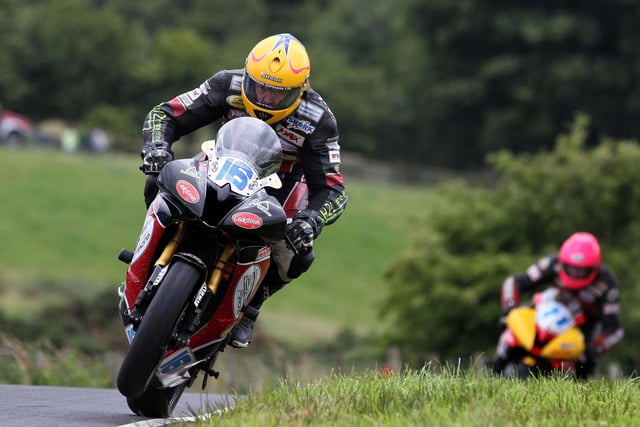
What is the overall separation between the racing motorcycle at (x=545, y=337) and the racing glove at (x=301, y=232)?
4831 millimetres

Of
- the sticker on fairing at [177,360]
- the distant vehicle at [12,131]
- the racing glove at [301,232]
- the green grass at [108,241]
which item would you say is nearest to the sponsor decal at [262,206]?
the racing glove at [301,232]

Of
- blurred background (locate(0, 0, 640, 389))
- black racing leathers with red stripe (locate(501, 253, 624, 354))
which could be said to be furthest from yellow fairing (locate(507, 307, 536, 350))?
blurred background (locate(0, 0, 640, 389))

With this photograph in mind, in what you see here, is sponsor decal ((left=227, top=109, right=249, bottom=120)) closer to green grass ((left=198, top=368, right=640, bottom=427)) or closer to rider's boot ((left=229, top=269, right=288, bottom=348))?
rider's boot ((left=229, top=269, right=288, bottom=348))

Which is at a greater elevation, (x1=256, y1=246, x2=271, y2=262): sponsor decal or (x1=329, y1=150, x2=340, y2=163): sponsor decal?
(x1=329, y1=150, x2=340, y2=163): sponsor decal

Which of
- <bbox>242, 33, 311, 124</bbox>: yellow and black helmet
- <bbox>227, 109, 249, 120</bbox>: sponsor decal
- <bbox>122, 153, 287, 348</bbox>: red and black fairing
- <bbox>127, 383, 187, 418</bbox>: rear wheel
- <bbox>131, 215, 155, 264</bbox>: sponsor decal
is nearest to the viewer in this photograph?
<bbox>122, 153, 287, 348</bbox>: red and black fairing

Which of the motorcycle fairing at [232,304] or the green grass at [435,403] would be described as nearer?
the green grass at [435,403]

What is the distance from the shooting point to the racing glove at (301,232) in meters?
7.87

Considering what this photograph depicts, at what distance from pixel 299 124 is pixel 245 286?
1114mm

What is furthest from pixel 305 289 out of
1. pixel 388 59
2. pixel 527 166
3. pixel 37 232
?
pixel 388 59

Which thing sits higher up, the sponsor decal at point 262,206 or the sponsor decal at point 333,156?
the sponsor decal at point 333,156

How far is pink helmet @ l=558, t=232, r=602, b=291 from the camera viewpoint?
1245 cm

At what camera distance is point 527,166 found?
952 inches

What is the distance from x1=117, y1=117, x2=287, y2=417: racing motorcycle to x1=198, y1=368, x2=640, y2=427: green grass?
593mm

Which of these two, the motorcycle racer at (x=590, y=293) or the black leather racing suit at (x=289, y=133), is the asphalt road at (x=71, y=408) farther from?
the motorcycle racer at (x=590, y=293)
